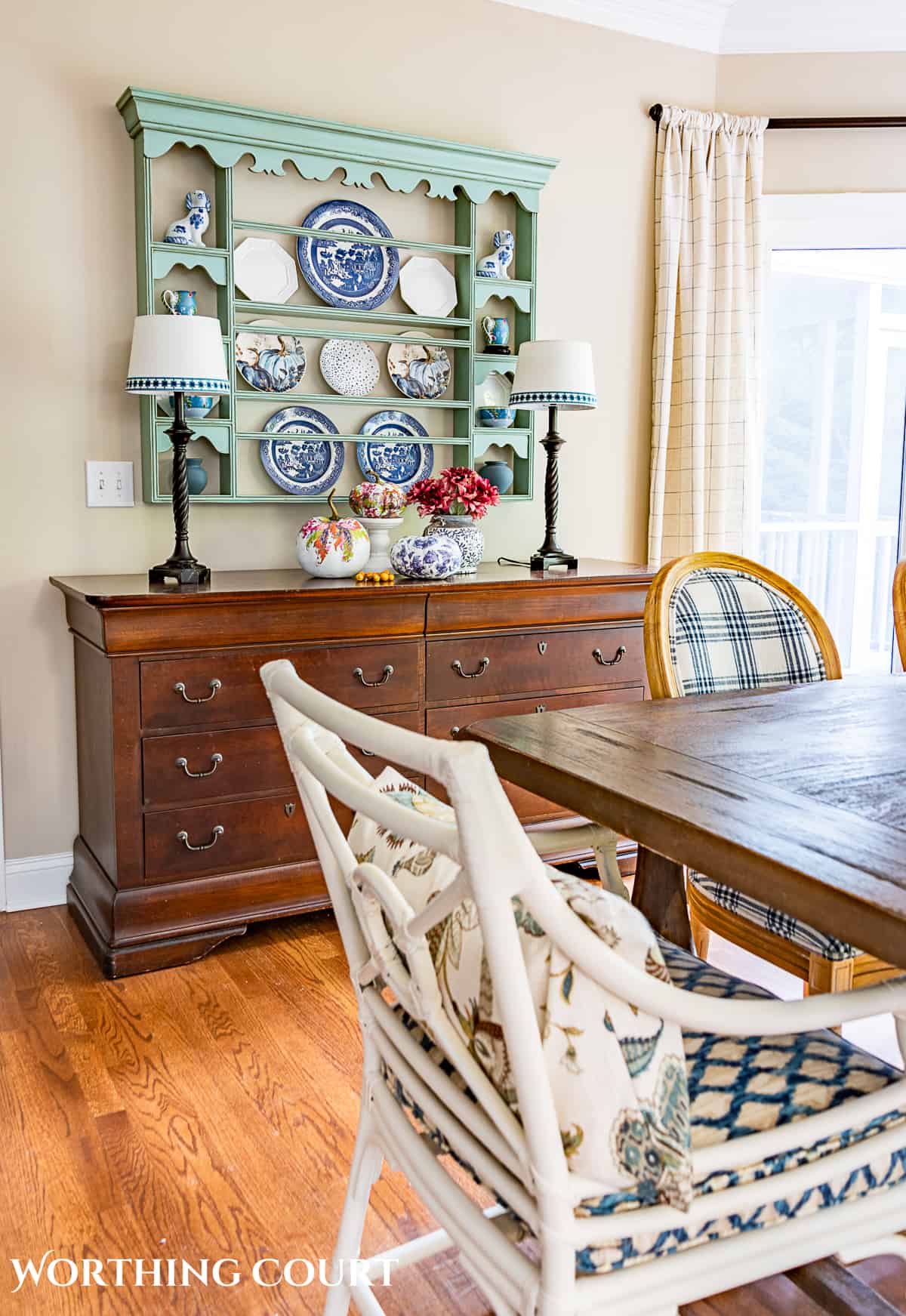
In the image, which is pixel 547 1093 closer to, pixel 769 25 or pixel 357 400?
pixel 357 400

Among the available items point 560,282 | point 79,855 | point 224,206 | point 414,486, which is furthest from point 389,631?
point 560,282

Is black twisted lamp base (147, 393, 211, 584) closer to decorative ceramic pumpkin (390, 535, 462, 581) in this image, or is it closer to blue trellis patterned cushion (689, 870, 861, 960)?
decorative ceramic pumpkin (390, 535, 462, 581)

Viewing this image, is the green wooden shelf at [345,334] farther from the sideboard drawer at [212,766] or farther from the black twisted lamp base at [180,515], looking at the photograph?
the sideboard drawer at [212,766]

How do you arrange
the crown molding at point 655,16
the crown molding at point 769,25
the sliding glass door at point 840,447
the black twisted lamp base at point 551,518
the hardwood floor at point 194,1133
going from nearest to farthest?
the hardwood floor at point 194,1133 → the black twisted lamp base at point 551,518 → the crown molding at point 655,16 → the crown molding at point 769,25 → the sliding glass door at point 840,447

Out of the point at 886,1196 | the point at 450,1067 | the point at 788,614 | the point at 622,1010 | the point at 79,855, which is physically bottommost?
the point at 79,855

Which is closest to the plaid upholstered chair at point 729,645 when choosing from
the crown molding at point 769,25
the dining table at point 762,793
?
the dining table at point 762,793

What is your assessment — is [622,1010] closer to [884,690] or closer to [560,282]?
[884,690]

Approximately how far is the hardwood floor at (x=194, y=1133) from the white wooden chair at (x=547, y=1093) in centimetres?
47

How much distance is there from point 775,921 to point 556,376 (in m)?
1.80

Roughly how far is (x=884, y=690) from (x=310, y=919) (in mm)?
1598

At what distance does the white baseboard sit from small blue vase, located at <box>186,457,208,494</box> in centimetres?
102

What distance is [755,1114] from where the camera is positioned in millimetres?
1064

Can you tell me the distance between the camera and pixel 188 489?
2943mm

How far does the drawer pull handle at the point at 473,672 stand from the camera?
9.48 feet
